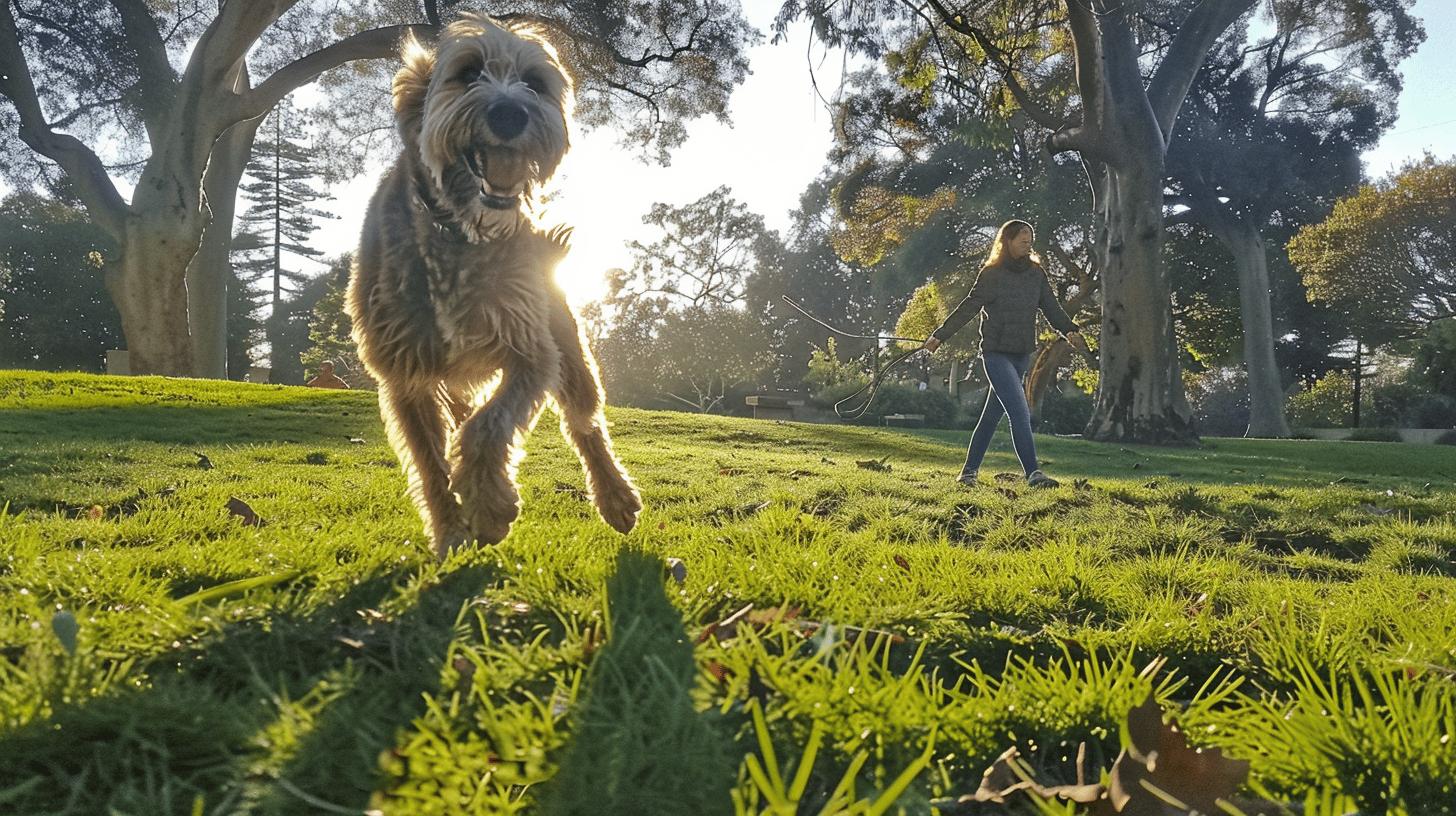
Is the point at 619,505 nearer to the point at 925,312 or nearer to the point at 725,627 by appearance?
the point at 725,627

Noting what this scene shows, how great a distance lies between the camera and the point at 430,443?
12.9 feet

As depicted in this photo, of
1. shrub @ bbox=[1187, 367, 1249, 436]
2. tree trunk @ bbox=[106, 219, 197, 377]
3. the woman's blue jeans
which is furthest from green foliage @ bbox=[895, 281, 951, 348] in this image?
the woman's blue jeans

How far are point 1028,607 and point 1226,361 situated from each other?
40.7 metres

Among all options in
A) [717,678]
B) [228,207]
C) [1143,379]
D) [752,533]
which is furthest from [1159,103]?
[228,207]

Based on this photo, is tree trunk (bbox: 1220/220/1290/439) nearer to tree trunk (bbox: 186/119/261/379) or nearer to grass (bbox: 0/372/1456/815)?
grass (bbox: 0/372/1456/815)

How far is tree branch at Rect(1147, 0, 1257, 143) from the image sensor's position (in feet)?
56.0

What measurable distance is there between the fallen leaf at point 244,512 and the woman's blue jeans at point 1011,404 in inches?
239

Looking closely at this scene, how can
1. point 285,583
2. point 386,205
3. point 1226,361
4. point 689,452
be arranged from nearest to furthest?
point 285,583, point 386,205, point 689,452, point 1226,361

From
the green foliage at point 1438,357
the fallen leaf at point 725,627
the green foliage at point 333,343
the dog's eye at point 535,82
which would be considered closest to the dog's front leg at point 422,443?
the dog's eye at point 535,82

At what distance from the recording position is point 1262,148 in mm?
32562

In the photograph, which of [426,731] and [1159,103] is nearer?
[426,731]

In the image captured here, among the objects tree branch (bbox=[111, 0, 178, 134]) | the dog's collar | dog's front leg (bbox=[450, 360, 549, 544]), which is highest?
tree branch (bbox=[111, 0, 178, 134])

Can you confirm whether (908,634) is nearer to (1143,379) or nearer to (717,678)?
(717,678)

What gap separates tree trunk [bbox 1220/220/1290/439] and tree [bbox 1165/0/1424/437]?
37mm
